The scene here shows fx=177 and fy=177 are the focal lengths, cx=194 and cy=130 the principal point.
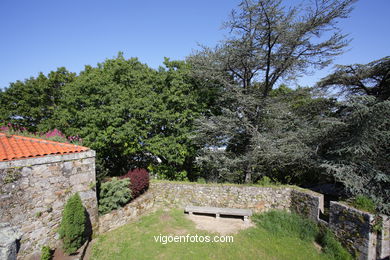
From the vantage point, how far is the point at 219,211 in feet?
24.3

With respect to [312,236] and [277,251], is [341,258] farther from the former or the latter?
[277,251]

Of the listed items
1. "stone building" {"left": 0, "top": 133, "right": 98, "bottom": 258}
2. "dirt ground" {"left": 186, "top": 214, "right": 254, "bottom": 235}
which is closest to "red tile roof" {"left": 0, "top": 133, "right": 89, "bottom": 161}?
"stone building" {"left": 0, "top": 133, "right": 98, "bottom": 258}

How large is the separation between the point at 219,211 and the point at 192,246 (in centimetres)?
210

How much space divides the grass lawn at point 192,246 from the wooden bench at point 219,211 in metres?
0.61

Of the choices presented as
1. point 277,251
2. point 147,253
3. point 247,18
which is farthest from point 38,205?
point 247,18

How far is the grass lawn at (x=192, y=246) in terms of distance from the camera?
17.1ft

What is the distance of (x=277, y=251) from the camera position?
5.40 m

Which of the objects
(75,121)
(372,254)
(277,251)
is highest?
(75,121)

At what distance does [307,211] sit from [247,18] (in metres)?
8.50

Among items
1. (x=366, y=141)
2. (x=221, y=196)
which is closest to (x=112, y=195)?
(x=221, y=196)

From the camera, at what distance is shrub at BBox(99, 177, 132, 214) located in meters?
6.67

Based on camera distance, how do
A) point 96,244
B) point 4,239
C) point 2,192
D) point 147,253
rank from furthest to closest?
point 96,244
point 147,253
point 2,192
point 4,239

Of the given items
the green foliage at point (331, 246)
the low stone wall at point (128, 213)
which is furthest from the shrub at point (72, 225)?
the green foliage at point (331, 246)

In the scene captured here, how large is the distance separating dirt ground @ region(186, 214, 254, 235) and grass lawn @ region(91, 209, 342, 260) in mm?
288
